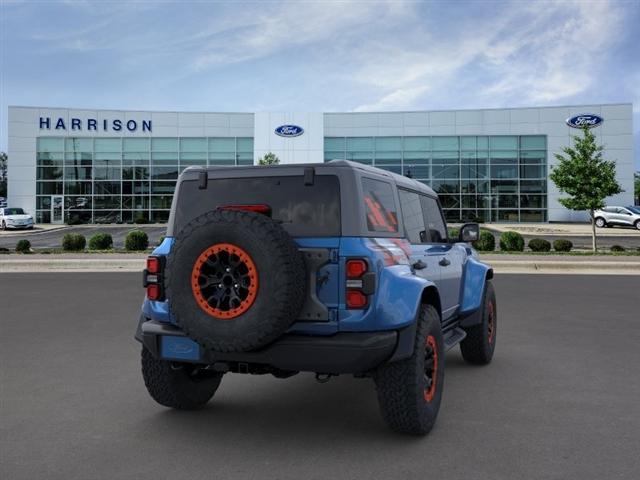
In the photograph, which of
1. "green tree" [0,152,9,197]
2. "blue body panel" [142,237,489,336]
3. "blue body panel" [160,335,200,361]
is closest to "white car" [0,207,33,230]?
"blue body panel" [160,335,200,361]

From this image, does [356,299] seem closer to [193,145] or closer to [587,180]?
[587,180]

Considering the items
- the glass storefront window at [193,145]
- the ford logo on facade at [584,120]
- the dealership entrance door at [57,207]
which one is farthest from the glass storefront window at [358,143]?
the dealership entrance door at [57,207]

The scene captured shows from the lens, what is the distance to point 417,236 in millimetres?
4941

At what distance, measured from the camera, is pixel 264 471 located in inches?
140

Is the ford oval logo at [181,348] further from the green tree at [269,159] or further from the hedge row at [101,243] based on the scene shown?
the green tree at [269,159]

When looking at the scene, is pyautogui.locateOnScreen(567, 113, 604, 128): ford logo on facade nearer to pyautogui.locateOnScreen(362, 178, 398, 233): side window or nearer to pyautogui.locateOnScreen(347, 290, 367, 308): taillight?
pyautogui.locateOnScreen(362, 178, 398, 233): side window

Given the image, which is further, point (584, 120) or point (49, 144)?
point (49, 144)

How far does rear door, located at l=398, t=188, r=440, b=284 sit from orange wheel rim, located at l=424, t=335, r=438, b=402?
21.3 inches

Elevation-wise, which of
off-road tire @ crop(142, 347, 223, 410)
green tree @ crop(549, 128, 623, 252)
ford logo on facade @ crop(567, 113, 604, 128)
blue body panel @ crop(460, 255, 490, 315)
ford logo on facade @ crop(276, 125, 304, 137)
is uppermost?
ford logo on facade @ crop(567, 113, 604, 128)

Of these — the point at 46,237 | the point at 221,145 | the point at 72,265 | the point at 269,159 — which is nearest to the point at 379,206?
the point at 72,265

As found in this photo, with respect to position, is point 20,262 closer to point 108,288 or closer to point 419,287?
point 108,288

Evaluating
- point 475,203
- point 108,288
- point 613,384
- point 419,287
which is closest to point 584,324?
point 613,384

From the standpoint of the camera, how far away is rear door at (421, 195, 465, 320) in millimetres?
5266

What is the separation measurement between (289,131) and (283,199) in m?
45.4
